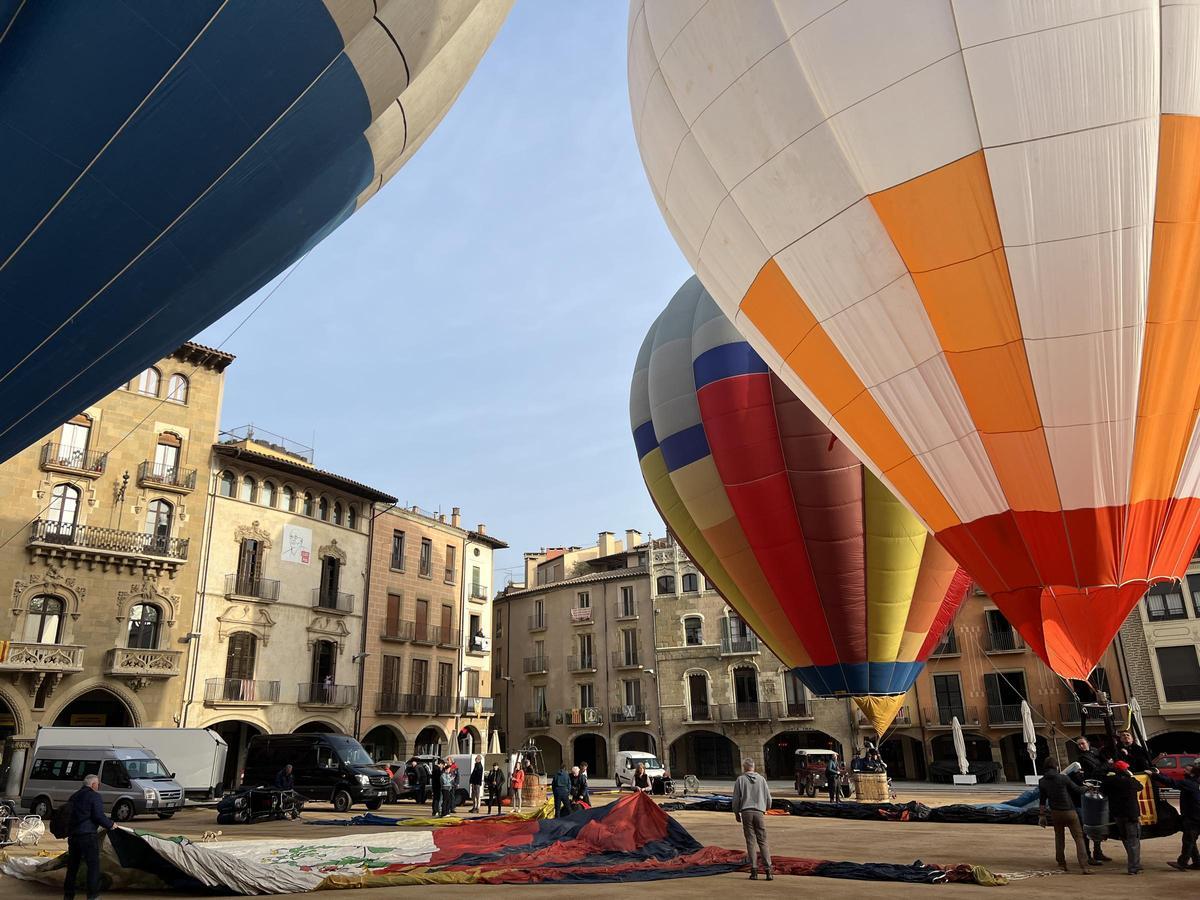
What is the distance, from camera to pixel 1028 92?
7.50m

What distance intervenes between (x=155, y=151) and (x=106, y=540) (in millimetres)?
24083

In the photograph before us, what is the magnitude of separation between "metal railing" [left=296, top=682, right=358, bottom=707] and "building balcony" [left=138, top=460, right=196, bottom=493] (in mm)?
7892

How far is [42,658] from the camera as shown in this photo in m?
24.2

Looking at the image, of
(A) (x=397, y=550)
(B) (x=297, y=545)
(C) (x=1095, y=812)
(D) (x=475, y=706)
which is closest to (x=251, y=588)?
(B) (x=297, y=545)

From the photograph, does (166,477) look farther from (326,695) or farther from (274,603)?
(326,695)

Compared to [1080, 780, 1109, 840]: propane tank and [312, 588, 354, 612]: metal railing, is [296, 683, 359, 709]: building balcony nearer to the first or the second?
[312, 588, 354, 612]: metal railing

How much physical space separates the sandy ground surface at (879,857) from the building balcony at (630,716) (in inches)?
965

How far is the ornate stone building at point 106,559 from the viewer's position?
24609mm

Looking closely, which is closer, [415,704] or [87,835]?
[87,835]

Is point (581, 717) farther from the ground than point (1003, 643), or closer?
closer

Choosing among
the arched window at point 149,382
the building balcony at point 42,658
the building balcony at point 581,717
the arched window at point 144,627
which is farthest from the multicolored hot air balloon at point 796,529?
the building balcony at point 581,717

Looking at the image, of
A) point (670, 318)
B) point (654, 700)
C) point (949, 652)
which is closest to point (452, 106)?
point (670, 318)

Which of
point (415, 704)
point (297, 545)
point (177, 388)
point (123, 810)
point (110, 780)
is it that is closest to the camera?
point (123, 810)

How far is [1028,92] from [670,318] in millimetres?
9830
